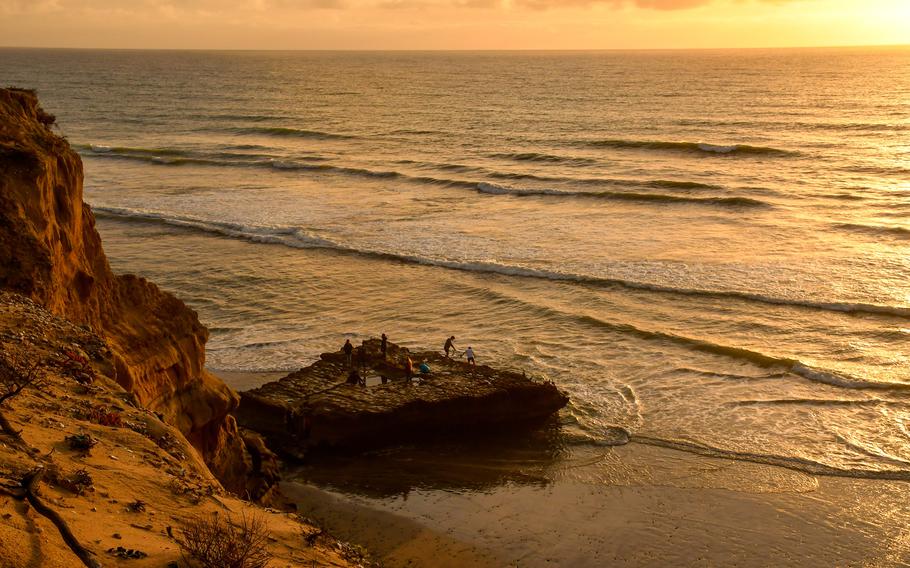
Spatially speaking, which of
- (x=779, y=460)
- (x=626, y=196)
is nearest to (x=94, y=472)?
(x=779, y=460)

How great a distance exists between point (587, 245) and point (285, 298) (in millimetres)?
13565

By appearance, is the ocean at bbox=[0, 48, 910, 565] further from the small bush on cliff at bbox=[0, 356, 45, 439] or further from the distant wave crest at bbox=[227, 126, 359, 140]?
the small bush on cliff at bbox=[0, 356, 45, 439]

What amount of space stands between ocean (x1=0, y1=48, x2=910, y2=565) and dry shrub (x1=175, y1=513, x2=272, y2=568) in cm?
791

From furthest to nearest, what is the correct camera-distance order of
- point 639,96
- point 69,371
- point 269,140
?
point 639,96 < point 269,140 < point 69,371

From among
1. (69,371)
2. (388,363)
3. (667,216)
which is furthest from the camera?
(667,216)

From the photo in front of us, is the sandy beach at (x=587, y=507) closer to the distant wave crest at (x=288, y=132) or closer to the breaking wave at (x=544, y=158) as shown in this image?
the breaking wave at (x=544, y=158)

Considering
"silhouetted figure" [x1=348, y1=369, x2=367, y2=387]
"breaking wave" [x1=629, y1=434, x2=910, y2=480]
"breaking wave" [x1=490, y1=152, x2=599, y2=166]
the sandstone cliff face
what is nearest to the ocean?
A: "breaking wave" [x1=629, y1=434, x2=910, y2=480]

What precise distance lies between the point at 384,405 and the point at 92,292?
6971 mm

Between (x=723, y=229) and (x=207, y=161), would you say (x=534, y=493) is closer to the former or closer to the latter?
(x=723, y=229)

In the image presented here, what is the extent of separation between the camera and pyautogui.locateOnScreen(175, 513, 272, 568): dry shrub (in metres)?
8.23

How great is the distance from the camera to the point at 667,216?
142 ft

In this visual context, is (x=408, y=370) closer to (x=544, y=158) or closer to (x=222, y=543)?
(x=222, y=543)

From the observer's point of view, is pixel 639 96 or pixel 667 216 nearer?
pixel 667 216

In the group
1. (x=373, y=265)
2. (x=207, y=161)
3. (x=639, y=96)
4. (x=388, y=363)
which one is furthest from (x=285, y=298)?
(x=639, y=96)
